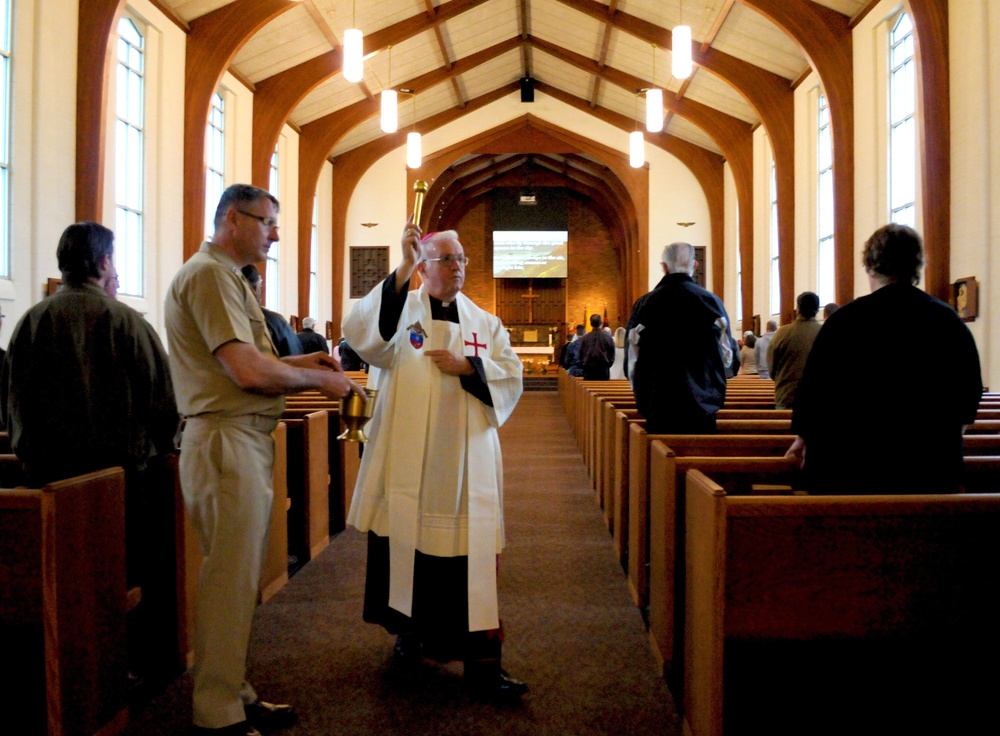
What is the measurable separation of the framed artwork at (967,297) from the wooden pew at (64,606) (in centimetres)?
727

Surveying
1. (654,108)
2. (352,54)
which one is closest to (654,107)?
(654,108)

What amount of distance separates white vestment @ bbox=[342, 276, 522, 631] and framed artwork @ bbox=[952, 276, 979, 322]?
618 centimetres

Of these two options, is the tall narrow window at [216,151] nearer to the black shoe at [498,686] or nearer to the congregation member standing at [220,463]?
the congregation member standing at [220,463]

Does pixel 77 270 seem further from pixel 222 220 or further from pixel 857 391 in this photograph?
pixel 857 391

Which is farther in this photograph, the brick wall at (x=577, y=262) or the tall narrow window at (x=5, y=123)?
the brick wall at (x=577, y=262)

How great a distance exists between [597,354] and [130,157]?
236 inches

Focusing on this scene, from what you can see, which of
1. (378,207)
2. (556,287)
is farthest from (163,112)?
(556,287)

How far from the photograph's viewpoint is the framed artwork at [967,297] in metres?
7.32

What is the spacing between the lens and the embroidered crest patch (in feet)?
8.87

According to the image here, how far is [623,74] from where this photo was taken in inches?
546

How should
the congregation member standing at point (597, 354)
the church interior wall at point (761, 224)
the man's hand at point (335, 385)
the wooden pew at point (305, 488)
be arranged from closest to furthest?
the man's hand at point (335, 385), the wooden pew at point (305, 488), the congregation member standing at point (597, 354), the church interior wall at point (761, 224)

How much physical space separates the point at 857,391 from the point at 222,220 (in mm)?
1836

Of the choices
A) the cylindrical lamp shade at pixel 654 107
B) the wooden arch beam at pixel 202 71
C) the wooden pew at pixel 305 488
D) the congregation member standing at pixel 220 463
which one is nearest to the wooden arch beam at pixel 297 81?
the wooden arch beam at pixel 202 71

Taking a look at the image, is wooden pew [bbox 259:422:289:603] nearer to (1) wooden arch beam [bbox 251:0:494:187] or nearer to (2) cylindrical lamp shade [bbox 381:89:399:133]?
(2) cylindrical lamp shade [bbox 381:89:399:133]
